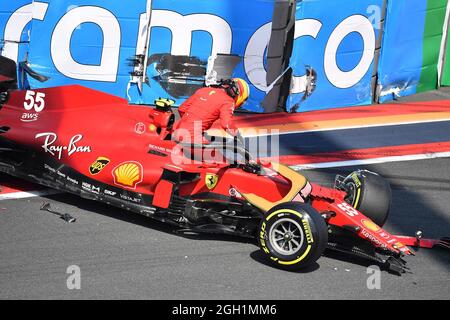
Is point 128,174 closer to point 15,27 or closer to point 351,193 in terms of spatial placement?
point 351,193

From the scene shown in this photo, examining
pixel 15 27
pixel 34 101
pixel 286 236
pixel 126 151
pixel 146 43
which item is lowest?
pixel 286 236

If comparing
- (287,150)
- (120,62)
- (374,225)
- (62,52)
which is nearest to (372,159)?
(287,150)

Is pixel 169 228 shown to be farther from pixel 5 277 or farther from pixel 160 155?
pixel 5 277

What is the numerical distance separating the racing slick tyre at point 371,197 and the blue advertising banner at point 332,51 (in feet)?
15.8

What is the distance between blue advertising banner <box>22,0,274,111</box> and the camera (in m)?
12.0

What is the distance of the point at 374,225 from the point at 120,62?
6.29 m

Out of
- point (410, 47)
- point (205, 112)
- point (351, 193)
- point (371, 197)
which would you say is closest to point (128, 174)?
point (205, 112)

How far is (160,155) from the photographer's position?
7793 millimetres

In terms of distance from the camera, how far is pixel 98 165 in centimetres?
786

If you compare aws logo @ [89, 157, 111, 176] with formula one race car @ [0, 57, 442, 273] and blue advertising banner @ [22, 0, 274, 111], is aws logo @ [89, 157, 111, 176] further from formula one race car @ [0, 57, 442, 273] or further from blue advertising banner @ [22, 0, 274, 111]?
blue advertising banner @ [22, 0, 274, 111]

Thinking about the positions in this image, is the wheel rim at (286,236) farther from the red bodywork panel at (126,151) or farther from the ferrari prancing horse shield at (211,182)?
the ferrari prancing horse shield at (211,182)

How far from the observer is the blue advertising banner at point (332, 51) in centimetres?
1235

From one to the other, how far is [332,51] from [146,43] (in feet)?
9.95
